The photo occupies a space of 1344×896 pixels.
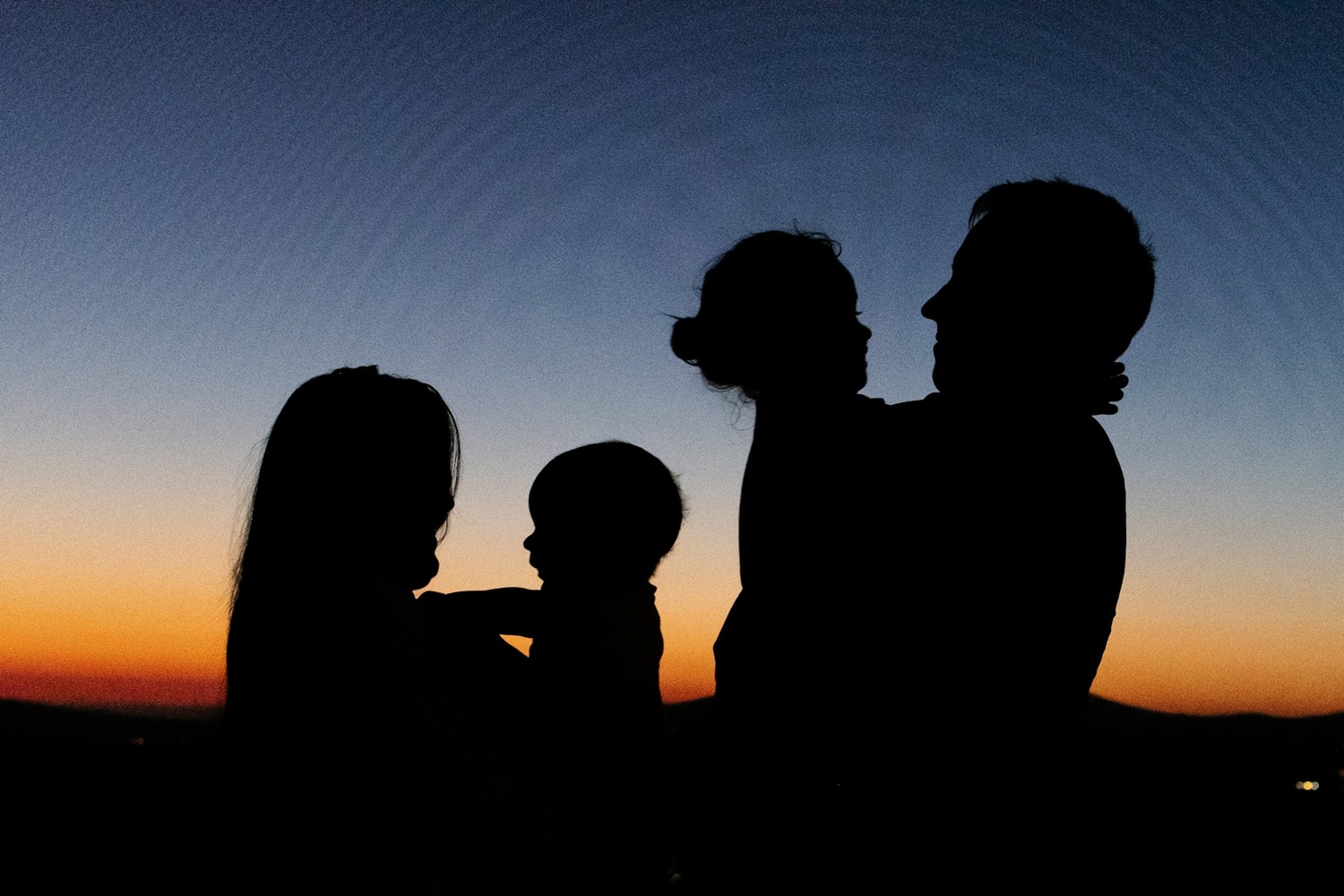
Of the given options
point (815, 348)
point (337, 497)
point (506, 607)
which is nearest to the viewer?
point (337, 497)

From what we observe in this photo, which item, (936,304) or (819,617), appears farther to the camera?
(936,304)

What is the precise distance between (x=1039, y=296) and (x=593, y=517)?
1733 millimetres

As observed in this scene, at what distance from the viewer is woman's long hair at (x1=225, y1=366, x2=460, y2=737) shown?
1.37 m

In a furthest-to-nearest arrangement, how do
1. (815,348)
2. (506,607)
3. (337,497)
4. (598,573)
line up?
1. (598,573)
2. (506,607)
3. (815,348)
4. (337,497)

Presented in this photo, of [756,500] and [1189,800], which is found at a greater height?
[756,500]

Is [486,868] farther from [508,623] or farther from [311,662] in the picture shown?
[508,623]

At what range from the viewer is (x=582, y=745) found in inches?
55.8

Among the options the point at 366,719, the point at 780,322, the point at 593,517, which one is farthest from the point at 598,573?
the point at 366,719

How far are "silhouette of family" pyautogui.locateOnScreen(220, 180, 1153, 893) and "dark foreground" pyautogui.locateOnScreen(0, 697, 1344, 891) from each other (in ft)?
0.25

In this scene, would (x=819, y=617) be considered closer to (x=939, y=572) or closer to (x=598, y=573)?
(x=939, y=572)

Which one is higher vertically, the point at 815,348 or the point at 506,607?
the point at 815,348

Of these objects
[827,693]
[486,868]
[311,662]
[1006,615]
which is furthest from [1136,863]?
[311,662]

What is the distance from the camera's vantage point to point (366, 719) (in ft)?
3.47

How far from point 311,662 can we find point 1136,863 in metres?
1.47
